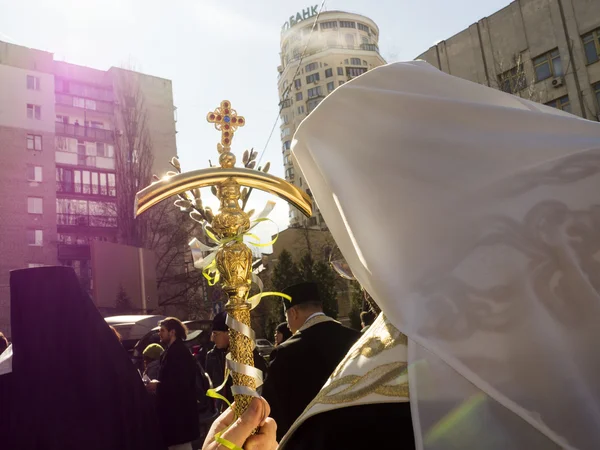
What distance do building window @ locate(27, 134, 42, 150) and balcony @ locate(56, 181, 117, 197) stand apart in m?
2.58

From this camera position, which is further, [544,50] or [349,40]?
[349,40]

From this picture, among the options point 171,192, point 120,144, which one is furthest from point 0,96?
point 171,192

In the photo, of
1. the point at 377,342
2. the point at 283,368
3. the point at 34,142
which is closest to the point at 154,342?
the point at 283,368

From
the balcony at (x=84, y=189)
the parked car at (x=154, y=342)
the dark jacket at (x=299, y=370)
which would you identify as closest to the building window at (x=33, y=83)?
the balcony at (x=84, y=189)

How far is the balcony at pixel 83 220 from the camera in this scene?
3371 cm

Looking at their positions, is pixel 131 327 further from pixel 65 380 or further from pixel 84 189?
pixel 84 189

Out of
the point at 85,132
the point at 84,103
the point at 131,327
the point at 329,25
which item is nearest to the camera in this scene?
the point at 131,327

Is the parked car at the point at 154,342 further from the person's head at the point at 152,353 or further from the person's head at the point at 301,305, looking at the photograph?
the person's head at the point at 301,305

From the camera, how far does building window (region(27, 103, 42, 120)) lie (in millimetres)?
33219

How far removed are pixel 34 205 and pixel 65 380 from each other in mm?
34123

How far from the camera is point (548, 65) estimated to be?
2052 centimetres

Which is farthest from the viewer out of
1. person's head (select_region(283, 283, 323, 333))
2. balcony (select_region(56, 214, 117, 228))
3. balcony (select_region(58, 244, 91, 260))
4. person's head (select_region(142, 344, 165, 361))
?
balcony (select_region(56, 214, 117, 228))

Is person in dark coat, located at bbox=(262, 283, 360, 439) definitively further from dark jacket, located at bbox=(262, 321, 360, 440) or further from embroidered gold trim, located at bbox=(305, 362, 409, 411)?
embroidered gold trim, located at bbox=(305, 362, 409, 411)

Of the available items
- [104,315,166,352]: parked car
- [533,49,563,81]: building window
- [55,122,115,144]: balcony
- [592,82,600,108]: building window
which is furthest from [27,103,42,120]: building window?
[592,82,600,108]: building window
